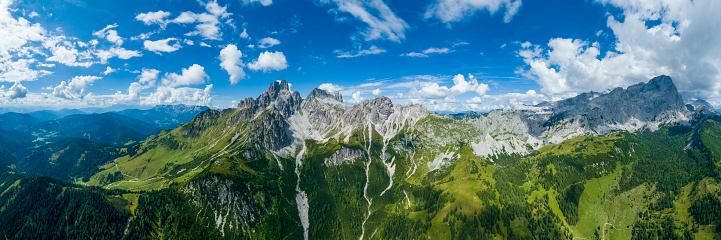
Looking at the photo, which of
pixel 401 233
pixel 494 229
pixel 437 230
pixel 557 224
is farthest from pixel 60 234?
pixel 557 224

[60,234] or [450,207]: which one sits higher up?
[450,207]

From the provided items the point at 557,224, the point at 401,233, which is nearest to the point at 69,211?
the point at 401,233

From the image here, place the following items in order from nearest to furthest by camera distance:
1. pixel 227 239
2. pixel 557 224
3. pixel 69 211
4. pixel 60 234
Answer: pixel 60 234 < pixel 69 211 < pixel 227 239 < pixel 557 224

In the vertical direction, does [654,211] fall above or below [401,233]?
above

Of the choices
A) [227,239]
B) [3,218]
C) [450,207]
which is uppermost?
[450,207]

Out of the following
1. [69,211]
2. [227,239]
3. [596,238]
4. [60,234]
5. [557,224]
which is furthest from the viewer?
[557,224]

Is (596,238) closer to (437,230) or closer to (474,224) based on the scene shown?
(474,224)

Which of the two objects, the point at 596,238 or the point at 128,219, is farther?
the point at 596,238

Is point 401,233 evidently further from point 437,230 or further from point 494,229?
point 494,229

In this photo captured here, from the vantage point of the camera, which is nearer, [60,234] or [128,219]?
[60,234]
